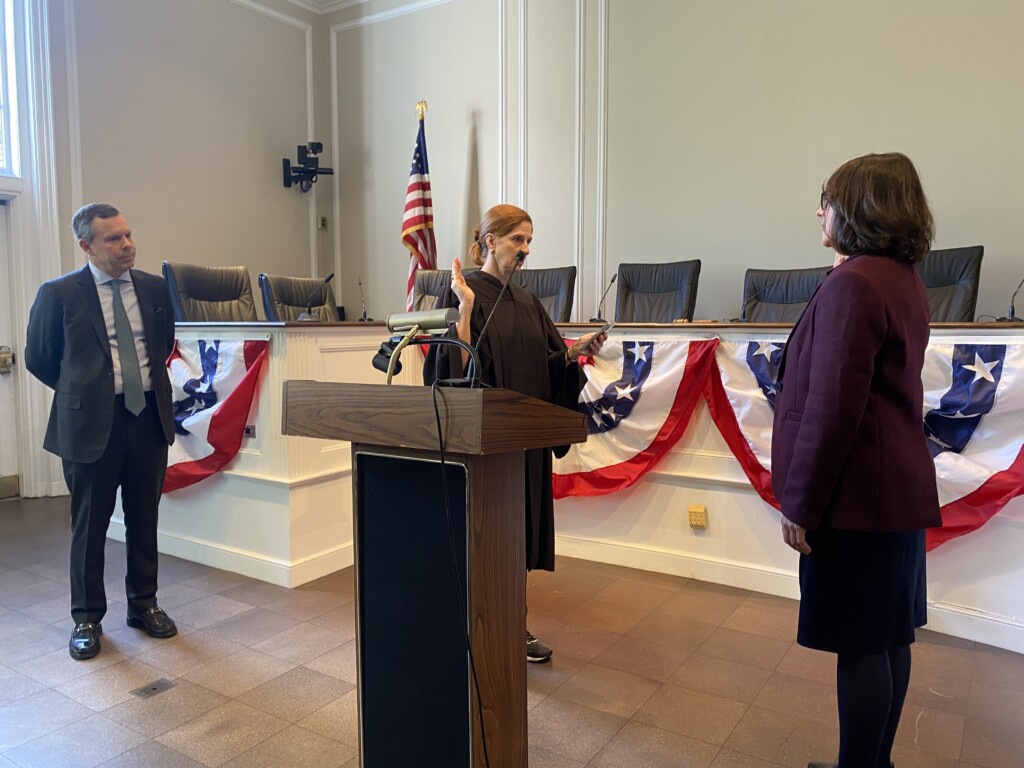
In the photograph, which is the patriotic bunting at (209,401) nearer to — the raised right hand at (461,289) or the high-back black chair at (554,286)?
the raised right hand at (461,289)

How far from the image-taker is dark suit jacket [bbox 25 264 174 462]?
246cm

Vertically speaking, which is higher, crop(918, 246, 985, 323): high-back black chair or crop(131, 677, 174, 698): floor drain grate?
crop(918, 246, 985, 323): high-back black chair

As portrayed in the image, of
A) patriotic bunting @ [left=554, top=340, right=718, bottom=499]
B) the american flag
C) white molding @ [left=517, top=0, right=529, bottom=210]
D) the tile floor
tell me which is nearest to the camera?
the tile floor

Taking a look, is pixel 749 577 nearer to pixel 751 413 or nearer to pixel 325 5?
pixel 751 413

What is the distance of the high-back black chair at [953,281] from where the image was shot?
3.91 m

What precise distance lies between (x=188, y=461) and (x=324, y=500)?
67 centimetres

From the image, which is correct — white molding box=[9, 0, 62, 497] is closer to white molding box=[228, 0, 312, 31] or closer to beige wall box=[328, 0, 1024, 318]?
white molding box=[228, 0, 312, 31]

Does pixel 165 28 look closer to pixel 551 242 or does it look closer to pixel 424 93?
pixel 424 93

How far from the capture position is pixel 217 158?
6.29 meters

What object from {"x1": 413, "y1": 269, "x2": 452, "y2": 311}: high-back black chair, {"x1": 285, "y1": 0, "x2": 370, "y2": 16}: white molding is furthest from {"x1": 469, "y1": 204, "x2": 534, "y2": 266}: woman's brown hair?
{"x1": 285, "y1": 0, "x2": 370, "y2": 16}: white molding

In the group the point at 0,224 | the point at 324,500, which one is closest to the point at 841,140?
the point at 324,500

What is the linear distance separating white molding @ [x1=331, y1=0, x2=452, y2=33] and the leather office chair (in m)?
3.09

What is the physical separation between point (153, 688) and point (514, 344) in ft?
4.90

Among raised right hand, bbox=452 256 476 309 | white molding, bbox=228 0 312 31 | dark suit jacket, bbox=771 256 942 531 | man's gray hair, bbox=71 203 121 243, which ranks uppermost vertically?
white molding, bbox=228 0 312 31
